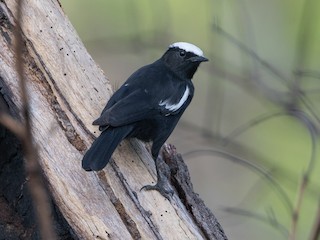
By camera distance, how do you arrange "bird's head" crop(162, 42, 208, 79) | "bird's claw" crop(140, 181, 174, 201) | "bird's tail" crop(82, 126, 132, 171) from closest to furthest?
"bird's tail" crop(82, 126, 132, 171)
"bird's claw" crop(140, 181, 174, 201)
"bird's head" crop(162, 42, 208, 79)

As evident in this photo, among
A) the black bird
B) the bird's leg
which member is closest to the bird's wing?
the black bird

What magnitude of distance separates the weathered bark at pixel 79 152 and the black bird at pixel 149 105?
0.08 m

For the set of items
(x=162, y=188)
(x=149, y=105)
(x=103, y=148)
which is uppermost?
(x=103, y=148)

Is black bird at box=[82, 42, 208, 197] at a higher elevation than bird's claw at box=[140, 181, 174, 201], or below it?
higher

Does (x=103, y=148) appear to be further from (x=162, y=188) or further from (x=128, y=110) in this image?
(x=128, y=110)

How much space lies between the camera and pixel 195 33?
7.58m

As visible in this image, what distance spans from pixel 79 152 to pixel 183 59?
133cm

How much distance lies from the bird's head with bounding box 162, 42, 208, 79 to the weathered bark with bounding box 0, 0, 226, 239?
0.72 meters

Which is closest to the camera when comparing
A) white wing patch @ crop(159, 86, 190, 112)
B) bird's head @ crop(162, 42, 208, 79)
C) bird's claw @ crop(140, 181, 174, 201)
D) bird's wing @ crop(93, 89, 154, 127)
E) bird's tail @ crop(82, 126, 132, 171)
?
bird's tail @ crop(82, 126, 132, 171)

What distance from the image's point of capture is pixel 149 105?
3.80m

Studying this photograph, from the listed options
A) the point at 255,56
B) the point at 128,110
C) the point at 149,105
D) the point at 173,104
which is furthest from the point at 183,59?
the point at 255,56

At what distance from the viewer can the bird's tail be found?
9.96 feet

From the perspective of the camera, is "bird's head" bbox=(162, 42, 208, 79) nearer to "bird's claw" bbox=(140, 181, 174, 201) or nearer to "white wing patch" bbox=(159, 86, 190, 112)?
"white wing patch" bbox=(159, 86, 190, 112)

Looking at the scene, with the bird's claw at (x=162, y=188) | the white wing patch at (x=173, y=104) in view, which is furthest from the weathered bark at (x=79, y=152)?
the white wing patch at (x=173, y=104)
